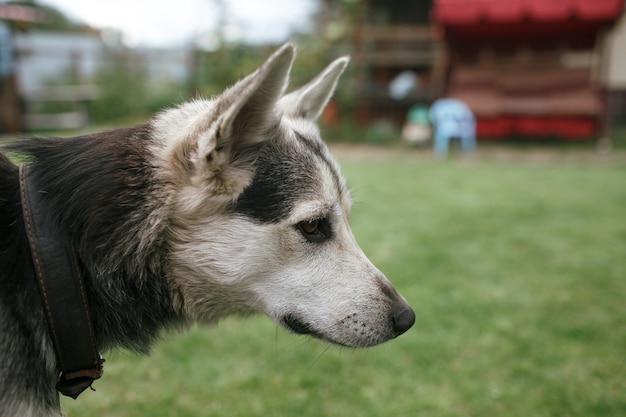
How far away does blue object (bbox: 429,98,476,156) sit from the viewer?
11844mm

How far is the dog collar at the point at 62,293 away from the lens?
1756 millimetres

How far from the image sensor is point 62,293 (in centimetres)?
176

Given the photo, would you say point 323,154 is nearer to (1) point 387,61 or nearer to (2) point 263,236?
(2) point 263,236

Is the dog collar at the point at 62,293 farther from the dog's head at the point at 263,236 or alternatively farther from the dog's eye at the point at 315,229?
the dog's eye at the point at 315,229

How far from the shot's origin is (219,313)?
2.26 metres

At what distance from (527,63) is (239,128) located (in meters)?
12.9

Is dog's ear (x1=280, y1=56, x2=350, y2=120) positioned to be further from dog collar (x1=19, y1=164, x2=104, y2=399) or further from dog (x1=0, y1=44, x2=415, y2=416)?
dog collar (x1=19, y1=164, x2=104, y2=399)

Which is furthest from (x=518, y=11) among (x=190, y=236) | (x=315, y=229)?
(x=190, y=236)

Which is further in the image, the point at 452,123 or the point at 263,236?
the point at 452,123

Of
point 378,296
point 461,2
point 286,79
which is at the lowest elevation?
point 378,296

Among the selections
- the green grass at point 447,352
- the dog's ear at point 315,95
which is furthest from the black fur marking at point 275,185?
the green grass at point 447,352

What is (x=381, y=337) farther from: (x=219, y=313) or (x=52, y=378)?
(x=52, y=378)

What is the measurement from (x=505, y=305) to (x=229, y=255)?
3.17m

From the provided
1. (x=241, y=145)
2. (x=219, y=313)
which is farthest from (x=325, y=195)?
(x=219, y=313)
